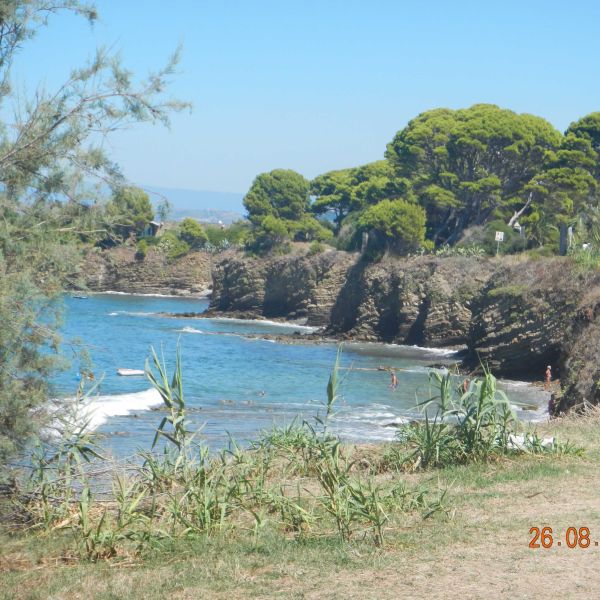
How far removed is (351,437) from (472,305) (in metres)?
24.4

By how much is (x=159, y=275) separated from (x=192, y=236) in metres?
5.13

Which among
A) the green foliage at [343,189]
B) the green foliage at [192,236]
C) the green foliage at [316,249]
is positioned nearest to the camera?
the green foliage at [316,249]

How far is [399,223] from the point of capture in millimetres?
60750

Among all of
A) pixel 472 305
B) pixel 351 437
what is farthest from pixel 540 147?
pixel 351 437

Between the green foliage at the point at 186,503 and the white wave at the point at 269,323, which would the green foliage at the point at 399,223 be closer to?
the white wave at the point at 269,323

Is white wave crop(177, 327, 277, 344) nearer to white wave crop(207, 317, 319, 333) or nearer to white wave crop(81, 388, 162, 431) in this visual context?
white wave crop(207, 317, 319, 333)

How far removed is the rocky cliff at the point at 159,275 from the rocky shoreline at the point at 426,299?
10 cm

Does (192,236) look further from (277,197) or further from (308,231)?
(308,231)

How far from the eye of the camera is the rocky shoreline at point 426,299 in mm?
27062

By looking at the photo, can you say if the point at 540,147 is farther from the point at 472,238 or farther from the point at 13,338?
the point at 13,338

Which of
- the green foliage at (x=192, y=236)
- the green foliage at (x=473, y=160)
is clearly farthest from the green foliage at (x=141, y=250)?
the green foliage at (x=473, y=160)

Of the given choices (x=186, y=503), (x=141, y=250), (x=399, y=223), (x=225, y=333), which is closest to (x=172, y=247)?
(x=141, y=250)

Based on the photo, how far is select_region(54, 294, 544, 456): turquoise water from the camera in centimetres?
2458
